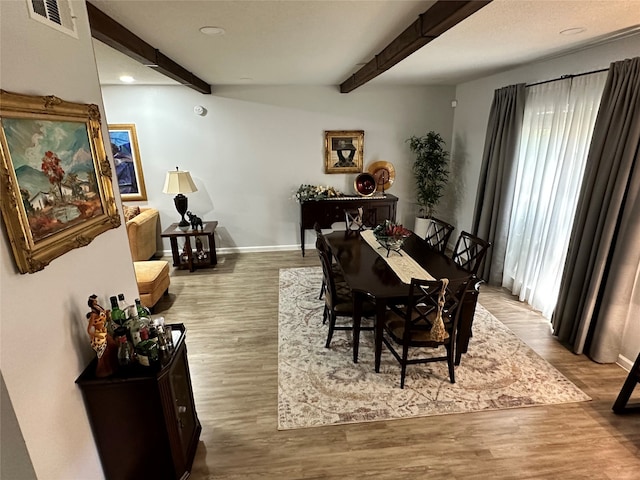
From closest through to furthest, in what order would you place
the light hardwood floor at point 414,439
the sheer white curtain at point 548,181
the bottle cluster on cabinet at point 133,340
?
the bottle cluster on cabinet at point 133,340
the light hardwood floor at point 414,439
the sheer white curtain at point 548,181

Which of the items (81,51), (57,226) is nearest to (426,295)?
(57,226)

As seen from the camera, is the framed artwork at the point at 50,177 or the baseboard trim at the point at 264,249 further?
the baseboard trim at the point at 264,249

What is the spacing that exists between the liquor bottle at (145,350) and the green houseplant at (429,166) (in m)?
4.57

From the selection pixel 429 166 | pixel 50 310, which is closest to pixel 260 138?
pixel 429 166

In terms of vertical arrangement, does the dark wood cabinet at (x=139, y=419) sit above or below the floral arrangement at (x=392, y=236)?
below

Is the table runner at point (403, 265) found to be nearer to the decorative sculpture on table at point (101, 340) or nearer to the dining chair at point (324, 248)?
the dining chair at point (324, 248)

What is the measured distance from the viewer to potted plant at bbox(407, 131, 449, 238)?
5211mm

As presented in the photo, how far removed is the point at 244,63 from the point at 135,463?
3360 mm

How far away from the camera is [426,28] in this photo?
2041 mm

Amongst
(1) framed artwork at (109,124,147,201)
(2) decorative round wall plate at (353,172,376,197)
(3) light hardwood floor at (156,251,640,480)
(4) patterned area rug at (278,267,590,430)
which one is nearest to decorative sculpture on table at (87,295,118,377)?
(3) light hardwood floor at (156,251,640,480)

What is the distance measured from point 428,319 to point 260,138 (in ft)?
12.5

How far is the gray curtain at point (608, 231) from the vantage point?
2.49m

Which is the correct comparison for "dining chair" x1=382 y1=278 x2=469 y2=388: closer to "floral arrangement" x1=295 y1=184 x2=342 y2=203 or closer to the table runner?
the table runner

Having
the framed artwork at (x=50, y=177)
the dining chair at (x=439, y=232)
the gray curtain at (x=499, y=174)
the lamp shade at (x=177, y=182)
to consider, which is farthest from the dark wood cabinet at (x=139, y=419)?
the gray curtain at (x=499, y=174)
